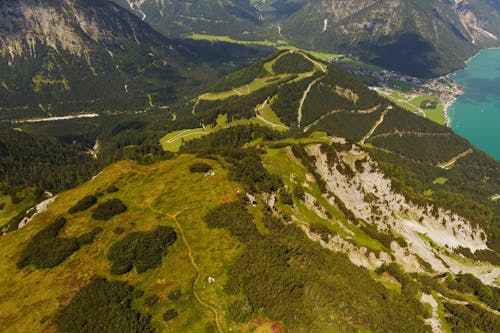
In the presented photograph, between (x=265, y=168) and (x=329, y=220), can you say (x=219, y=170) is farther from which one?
(x=329, y=220)

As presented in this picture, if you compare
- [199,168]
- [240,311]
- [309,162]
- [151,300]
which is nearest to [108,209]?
[199,168]

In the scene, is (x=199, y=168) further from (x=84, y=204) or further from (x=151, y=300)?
(x=151, y=300)

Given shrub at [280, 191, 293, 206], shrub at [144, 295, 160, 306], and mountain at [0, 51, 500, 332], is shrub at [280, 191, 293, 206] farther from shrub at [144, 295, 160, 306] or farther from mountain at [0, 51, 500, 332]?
shrub at [144, 295, 160, 306]

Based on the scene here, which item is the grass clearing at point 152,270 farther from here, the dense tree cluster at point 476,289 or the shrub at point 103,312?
the dense tree cluster at point 476,289

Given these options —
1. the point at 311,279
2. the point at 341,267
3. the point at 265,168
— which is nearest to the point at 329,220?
the point at 265,168

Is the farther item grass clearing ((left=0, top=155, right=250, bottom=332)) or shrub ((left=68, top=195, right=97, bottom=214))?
shrub ((left=68, top=195, right=97, bottom=214))

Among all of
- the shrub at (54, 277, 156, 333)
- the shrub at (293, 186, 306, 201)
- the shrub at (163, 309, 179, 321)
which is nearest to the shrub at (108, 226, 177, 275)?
the shrub at (54, 277, 156, 333)
